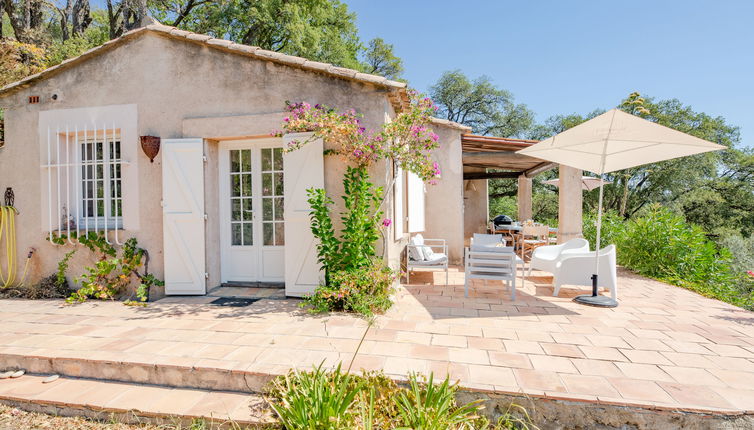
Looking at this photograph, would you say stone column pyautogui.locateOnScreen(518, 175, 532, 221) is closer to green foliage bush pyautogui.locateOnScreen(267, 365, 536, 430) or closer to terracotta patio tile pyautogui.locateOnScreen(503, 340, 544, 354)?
terracotta patio tile pyautogui.locateOnScreen(503, 340, 544, 354)

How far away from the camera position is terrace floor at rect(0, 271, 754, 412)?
Answer: 96.7 inches

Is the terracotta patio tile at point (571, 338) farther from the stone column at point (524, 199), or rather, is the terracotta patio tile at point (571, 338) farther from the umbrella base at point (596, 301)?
the stone column at point (524, 199)

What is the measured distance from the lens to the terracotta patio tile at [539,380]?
2.36 m

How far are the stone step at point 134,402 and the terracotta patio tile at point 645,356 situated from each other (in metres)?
2.86

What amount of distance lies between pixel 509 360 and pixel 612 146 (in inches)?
139

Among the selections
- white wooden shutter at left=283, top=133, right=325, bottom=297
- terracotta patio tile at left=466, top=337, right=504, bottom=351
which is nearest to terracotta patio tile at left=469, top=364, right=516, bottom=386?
terracotta patio tile at left=466, top=337, right=504, bottom=351

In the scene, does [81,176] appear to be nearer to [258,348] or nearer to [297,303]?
[297,303]

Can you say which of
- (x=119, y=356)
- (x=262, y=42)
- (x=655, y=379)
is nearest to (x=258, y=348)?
(x=119, y=356)

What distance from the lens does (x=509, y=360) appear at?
280 cm

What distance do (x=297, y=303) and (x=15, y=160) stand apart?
5053 mm

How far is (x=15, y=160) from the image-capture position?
17.7 feet

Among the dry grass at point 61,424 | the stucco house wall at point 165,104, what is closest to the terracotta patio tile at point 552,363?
the dry grass at point 61,424

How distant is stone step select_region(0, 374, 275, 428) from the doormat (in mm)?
1669

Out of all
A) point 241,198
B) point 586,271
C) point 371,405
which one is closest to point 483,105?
point 586,271
